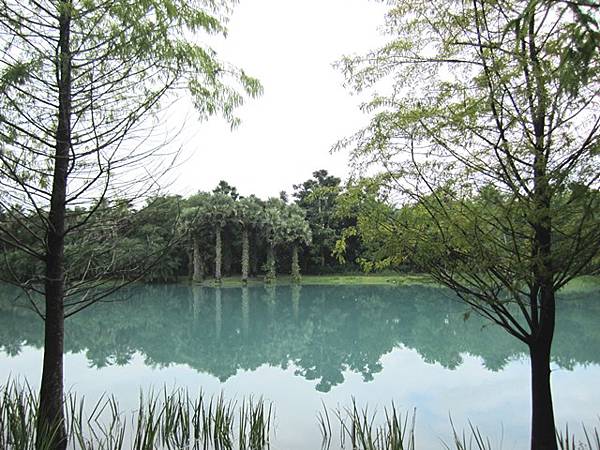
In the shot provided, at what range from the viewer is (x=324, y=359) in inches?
418

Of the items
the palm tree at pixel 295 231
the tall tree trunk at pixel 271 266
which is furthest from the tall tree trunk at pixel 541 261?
the tall tree trunk at pixel 271 266

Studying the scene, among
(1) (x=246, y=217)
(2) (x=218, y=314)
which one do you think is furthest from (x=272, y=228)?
(2) (x=218, y=314)

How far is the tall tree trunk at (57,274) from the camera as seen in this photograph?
321 cm

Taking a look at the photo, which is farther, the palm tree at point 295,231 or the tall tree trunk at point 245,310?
A: the palm tree at point 295,231

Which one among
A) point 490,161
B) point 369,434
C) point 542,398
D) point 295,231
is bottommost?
point 369,434

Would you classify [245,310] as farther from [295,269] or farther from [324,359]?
[295,269]

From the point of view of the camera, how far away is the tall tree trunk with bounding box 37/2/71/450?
3205mm

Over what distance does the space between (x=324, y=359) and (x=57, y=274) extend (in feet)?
26.7

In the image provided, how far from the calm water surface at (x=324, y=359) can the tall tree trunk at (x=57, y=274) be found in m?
0.52

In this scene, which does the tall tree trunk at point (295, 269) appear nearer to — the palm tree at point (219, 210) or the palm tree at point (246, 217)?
the palm tree at point (246, 217)

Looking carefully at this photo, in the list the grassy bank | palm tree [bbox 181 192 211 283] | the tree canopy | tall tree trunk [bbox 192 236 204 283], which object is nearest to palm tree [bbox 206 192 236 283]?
palm tree [bbox 181 192 211 283]

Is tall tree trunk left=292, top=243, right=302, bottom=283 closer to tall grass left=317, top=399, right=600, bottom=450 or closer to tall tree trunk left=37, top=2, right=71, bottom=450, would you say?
tall grass left=317, top=399, right=600, bottom=450

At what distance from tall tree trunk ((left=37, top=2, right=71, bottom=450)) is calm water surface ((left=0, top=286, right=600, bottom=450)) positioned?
20.3 inches

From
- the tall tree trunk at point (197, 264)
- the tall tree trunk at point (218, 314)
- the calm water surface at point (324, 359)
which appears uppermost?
the tall tree trunk at point (197, 264)
